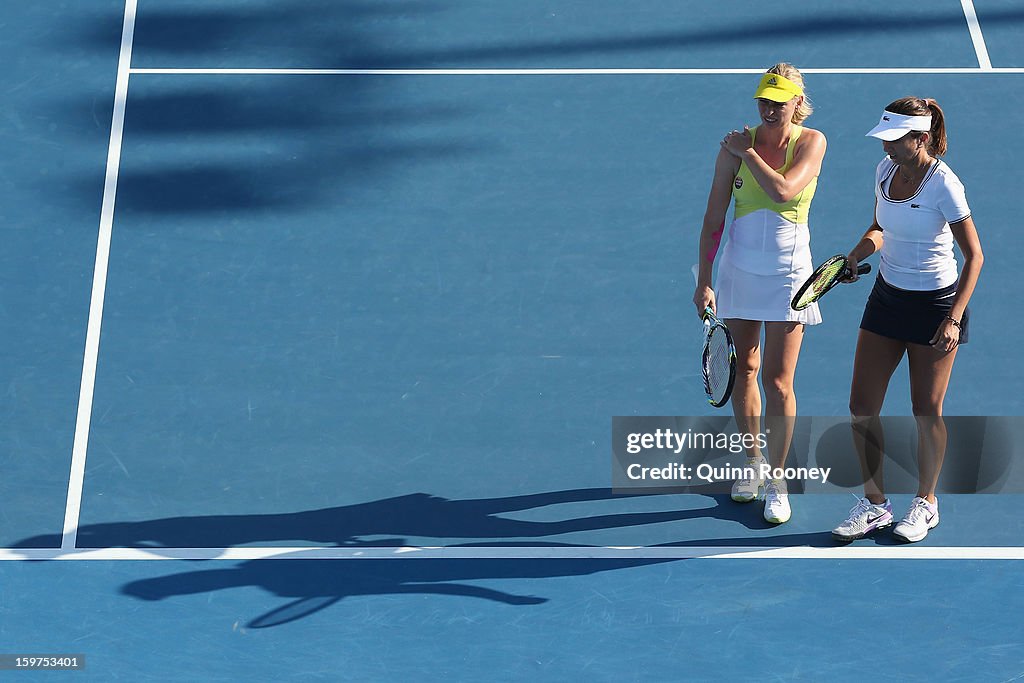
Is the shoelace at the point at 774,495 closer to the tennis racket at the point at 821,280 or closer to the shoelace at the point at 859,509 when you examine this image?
the shoelace at the point at 859,509

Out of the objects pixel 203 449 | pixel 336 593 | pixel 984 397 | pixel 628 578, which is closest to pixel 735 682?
pixel 628 578

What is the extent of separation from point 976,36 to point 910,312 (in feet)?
14.4

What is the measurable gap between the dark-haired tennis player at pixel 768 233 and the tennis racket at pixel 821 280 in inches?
3.2

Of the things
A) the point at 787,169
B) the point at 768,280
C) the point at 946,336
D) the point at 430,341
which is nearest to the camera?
the point at 946,336

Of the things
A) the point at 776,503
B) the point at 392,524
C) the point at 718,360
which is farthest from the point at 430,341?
the point at 776,503

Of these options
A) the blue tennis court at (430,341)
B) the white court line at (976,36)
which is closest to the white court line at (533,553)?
the blue tennis court at (430,341)

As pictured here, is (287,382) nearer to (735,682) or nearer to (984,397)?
(735,682)

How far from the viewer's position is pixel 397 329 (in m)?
7.98

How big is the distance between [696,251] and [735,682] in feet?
9.97

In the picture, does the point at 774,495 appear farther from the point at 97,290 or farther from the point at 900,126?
the point at 97,290

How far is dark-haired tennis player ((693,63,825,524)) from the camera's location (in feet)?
20.7

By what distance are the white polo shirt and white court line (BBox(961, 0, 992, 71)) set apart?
12.7ft

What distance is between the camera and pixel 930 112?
607 cm

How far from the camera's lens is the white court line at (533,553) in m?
6.65
